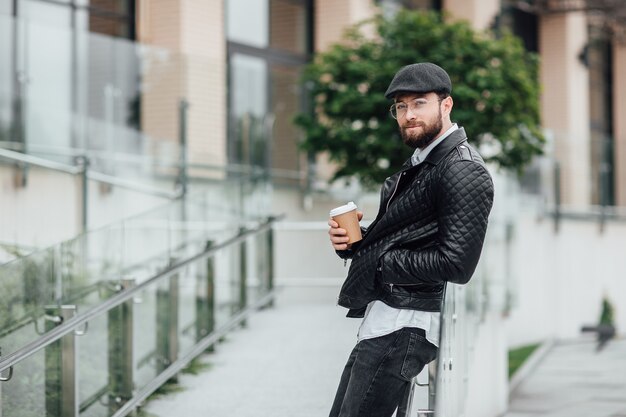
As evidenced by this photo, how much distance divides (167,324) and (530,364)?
24.5 ft

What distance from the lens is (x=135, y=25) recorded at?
39.1ft

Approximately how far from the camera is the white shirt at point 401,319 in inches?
131

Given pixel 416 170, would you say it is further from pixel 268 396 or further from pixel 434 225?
pixel 268 396

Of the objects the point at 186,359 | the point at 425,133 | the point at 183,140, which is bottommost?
the point at 186,359

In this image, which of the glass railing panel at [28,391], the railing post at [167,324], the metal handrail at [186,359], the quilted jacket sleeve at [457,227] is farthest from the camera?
the railing post at [167,324]

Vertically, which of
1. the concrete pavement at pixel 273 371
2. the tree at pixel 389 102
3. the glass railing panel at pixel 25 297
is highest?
the tree at pixel 389 102

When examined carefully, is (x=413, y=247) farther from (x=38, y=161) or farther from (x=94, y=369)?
(x=38, y=161)

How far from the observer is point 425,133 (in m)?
3.30

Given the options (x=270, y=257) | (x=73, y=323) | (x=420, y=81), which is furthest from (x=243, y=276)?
(x=420, y=81)

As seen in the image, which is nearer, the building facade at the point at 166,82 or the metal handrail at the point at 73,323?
the metal handrail at the point at 73,323

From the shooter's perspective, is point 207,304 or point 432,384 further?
point 207,304

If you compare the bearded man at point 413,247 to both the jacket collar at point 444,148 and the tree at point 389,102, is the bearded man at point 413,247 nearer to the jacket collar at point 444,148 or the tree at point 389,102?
the jacket collar at point 444,148

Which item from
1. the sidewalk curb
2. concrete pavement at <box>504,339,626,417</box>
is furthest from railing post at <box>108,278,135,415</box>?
the sidewalk curb

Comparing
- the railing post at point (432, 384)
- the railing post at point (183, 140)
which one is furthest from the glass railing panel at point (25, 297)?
the railing post at point (183, 140)
